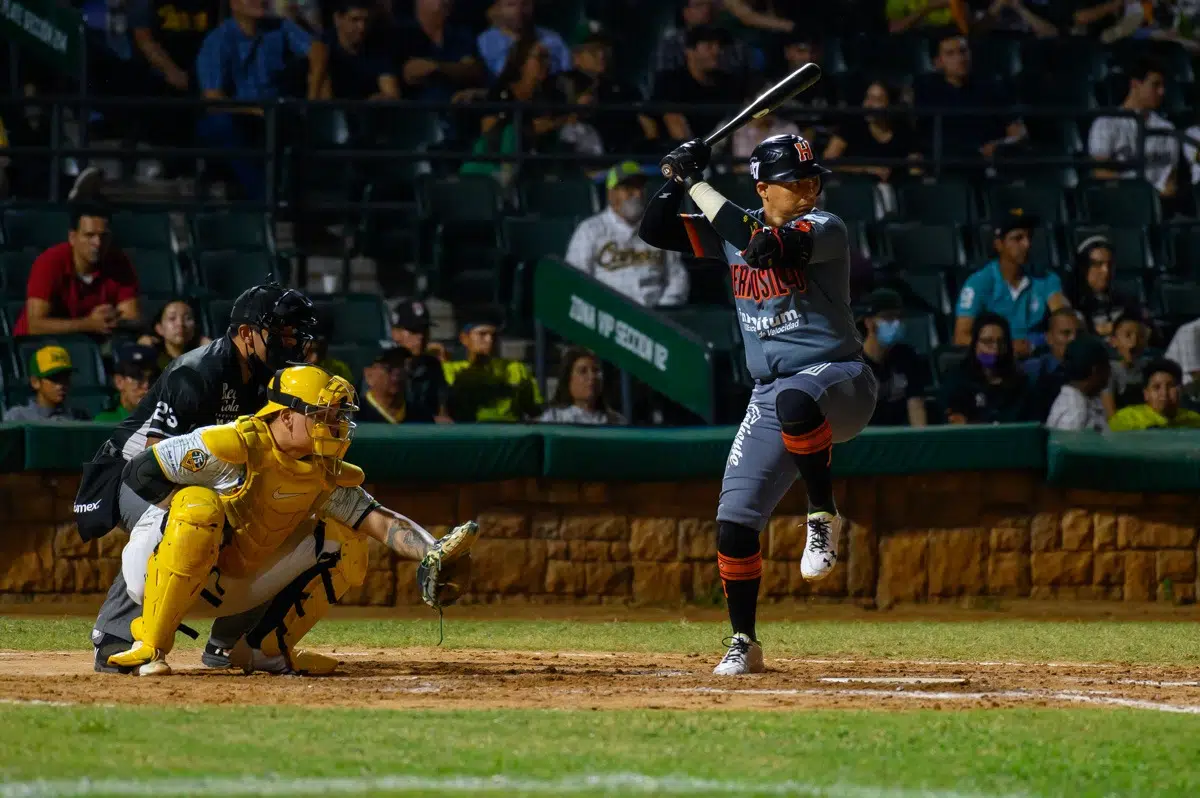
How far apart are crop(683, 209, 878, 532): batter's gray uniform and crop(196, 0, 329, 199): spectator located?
7024mm

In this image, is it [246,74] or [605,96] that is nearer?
[246,74]

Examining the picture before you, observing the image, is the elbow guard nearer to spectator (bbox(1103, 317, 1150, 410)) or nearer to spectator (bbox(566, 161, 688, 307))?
spectator (bbox(566, 161, 688, 307))

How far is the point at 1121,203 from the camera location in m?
13.8

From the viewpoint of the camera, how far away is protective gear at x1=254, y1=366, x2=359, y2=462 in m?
5.91

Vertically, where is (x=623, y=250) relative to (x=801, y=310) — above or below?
above

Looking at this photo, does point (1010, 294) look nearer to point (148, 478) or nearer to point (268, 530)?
point (268, 530)

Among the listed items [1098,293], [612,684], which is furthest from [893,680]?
Result: [1098,293]

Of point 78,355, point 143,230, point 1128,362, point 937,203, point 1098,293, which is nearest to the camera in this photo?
point 78,355

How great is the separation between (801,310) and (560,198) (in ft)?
21.5

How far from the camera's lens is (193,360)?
6367 millimetres

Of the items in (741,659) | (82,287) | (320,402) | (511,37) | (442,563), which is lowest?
(741,659)

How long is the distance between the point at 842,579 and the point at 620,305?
198cm

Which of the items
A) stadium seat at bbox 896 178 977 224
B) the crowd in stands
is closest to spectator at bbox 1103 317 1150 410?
the crowd in stands

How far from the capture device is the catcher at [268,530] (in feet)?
19.4
